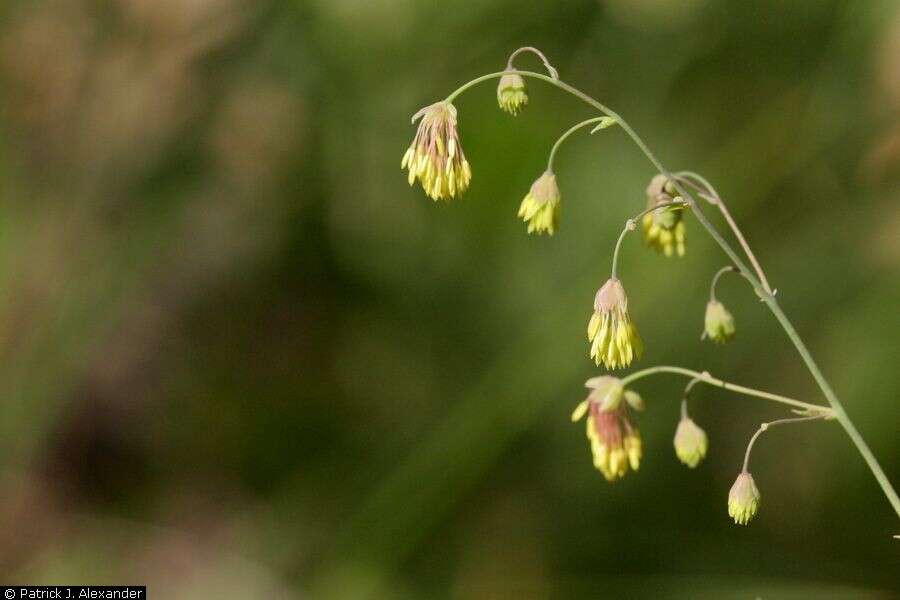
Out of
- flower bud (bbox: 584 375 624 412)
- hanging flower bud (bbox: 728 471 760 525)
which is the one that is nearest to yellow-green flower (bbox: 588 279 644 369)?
flower bud (bbox: 584 375 624 412)

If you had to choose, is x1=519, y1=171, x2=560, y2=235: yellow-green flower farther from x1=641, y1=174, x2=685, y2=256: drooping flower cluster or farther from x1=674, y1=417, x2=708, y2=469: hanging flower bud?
x1=674, y1=417, x2=708, y2=469: hanging flower bud

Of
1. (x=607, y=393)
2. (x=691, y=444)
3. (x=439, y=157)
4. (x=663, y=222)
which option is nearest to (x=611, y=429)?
(x=607, y=393)

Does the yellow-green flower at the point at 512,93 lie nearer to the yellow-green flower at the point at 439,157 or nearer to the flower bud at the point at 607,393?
the yellow-green flower at the point at 439,157

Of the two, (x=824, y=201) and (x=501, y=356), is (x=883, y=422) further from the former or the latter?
(x=501, y=356)

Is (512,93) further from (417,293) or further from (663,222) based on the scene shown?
(417,293)

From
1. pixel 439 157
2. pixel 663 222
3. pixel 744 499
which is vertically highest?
pixel 439 157

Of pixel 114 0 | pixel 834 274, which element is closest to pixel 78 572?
pixel 114 0
